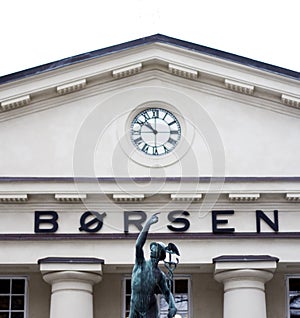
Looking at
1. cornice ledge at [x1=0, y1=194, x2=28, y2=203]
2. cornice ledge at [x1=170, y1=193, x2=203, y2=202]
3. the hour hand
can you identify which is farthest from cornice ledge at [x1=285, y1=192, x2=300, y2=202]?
cornice ledge at [x1=0, y1=194, x2=28, y2=203]

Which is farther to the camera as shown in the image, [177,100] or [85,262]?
[177,100]

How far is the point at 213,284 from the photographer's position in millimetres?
35531

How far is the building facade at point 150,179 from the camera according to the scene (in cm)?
3441

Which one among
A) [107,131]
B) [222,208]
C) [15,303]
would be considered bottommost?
[15,303]

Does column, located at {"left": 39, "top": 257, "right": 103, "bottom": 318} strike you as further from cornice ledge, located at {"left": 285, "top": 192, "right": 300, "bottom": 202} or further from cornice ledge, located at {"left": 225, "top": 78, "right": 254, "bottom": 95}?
cornice ledge, located at {"left": 225, "top": 78, "right": 254, "bottom": 95}

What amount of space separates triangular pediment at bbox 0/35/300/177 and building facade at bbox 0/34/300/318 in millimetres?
28

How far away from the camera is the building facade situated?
3441cm

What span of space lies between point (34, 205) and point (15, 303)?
2785 mm

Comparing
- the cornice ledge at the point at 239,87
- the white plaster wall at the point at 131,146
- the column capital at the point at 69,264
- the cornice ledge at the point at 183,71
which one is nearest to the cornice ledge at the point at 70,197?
the white plaster wall at the point at 131,146

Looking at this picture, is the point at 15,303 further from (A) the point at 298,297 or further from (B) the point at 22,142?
(A) the point at 298,297

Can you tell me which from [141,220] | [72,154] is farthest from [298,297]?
[72,154]

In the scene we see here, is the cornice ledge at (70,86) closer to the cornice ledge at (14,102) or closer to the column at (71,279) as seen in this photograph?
the cornice ledge at (14,102)

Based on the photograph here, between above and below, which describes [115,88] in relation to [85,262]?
above

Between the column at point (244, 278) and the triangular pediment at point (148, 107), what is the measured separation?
2.58m
